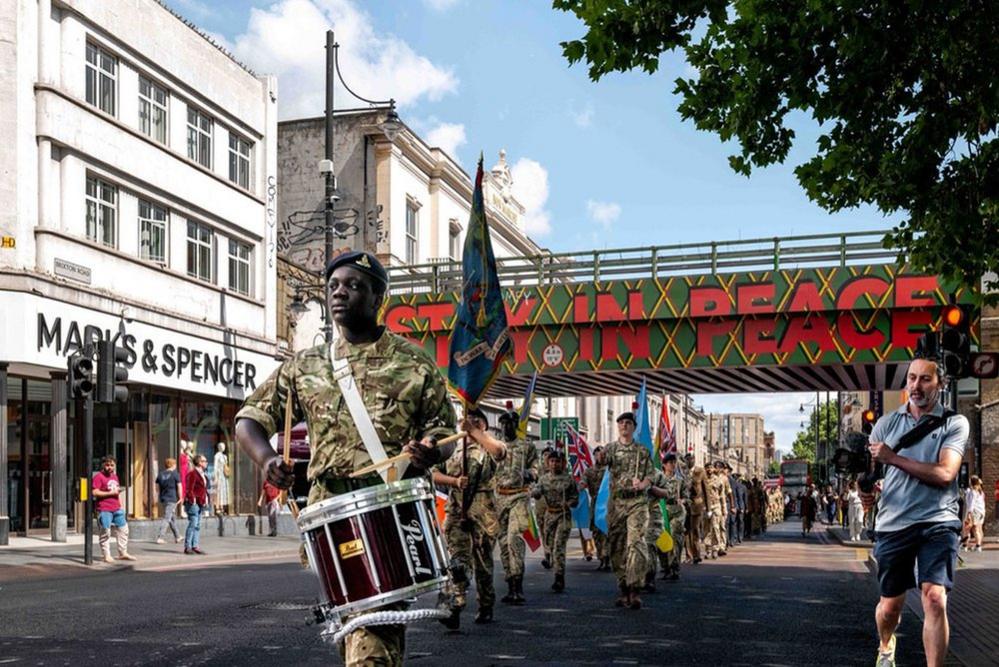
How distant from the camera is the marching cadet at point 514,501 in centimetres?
1348

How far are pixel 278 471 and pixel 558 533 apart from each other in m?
11.6

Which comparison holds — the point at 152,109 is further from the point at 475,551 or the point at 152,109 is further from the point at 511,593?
the point at 475,551

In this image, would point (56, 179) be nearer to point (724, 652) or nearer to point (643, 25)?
point (643, 25)

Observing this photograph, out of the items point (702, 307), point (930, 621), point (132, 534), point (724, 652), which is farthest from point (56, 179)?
point (930, 621)

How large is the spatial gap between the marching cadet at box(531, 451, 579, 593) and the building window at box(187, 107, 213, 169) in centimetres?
1650

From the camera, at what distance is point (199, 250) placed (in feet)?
103

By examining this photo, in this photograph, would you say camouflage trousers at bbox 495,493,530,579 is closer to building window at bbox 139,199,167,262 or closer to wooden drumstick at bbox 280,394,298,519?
wooden drumstick at bbox 280,394,298,519

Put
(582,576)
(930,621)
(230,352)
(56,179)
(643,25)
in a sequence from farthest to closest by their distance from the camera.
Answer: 1. (230,352)
2. (56,179)
3. (582,576)
4. (643,25)
5. (930,621)

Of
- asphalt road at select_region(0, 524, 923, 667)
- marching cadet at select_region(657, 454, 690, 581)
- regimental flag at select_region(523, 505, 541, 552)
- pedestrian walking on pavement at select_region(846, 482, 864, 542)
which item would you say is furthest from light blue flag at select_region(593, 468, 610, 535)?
pedestrian walking on pavement at select_region(846, 482, 864, 542)

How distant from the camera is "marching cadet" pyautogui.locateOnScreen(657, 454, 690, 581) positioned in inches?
696

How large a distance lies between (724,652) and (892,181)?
429cm

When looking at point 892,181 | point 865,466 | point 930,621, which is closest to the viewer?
point 930,621

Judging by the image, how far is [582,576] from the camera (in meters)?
17.9

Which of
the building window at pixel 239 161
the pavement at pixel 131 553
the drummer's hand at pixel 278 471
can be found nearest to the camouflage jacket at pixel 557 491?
the pavement at pixel 131 553
